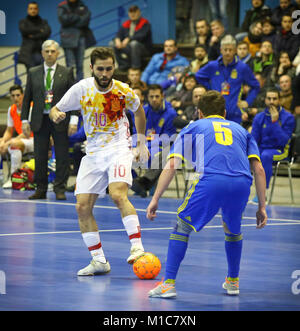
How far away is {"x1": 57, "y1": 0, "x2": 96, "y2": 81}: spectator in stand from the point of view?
20.1 metres

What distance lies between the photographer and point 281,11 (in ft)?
58.6

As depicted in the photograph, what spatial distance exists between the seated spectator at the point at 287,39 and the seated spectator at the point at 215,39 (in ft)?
4.04

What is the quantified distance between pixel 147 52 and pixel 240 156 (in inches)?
564

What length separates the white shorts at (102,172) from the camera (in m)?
7.52

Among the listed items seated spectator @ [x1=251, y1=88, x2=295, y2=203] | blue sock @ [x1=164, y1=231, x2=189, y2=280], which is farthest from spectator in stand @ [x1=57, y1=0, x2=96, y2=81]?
blue sock @ [x1=164, y1=231, x2=189, y2=280]

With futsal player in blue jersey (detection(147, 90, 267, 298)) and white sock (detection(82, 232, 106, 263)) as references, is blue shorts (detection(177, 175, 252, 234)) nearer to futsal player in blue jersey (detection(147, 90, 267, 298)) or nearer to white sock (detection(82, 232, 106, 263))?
futsal player in blue jersey (detection(147, 90, 267, 298))

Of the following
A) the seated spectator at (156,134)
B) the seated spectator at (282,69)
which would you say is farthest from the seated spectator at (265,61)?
the seated spectator at (156,134)

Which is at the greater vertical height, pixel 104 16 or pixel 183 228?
pixel 104 16

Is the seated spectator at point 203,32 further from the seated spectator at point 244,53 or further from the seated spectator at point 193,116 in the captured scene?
the seated spectator at point 193,116

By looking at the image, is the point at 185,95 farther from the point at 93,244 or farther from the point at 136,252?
the point at 93,244

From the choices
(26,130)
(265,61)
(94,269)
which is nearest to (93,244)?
(94,269)

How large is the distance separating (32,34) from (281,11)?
6.33 metres

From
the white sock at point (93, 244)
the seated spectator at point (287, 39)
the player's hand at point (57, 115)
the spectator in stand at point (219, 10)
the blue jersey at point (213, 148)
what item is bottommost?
the white sock at point (93, 244)

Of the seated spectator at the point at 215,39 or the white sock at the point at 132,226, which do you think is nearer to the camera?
the white sock at the point at 132,226
